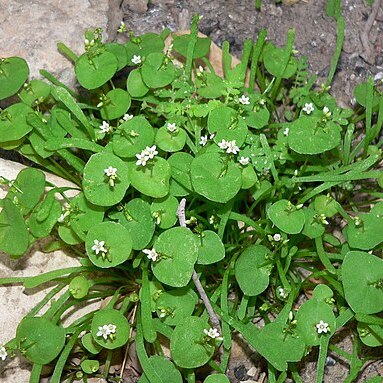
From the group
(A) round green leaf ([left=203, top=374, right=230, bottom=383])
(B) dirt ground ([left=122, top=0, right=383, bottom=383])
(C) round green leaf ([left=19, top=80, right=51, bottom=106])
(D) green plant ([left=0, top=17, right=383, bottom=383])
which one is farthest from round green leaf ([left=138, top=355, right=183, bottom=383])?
(B) dirt ground ([left=122, top=0, right=383, bottom=383])

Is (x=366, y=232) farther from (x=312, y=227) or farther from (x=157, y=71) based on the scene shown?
(x=157, y=71)

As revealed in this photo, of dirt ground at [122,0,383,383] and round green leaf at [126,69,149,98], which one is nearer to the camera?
round green leaf at [126,69,149,98]

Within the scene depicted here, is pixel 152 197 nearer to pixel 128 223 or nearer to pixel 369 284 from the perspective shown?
pixel 128 223

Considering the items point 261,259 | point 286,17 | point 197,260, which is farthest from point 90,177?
point 286,17

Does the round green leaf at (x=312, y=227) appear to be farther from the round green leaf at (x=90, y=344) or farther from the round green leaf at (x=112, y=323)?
the round green leaf at (x=90, y=344)

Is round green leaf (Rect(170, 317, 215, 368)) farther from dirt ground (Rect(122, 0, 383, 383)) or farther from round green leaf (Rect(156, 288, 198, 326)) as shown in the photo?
dirt ground (Rect(122, 0, 383, 383))

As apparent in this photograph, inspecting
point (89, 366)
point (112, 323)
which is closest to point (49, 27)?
point (112, 323)
